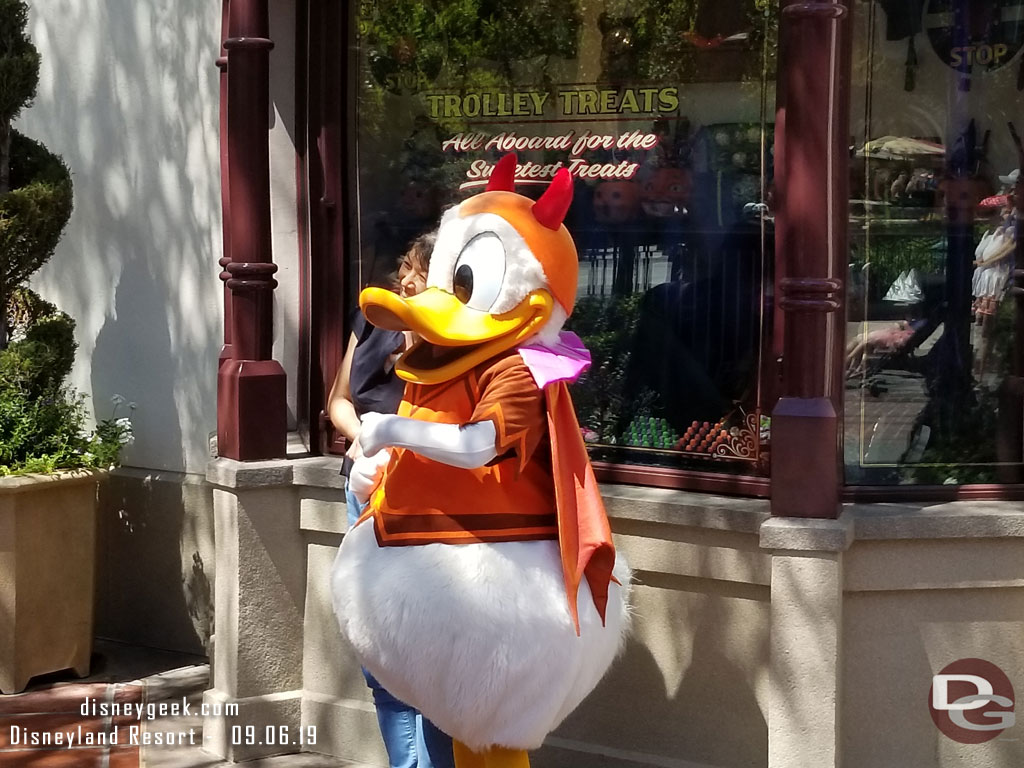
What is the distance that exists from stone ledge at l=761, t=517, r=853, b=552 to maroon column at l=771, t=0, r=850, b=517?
0.16 ft

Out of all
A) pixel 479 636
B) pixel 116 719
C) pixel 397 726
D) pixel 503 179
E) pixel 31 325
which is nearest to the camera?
pixel 479 636

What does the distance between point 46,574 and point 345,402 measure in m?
1.92

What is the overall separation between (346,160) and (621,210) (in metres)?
1.14

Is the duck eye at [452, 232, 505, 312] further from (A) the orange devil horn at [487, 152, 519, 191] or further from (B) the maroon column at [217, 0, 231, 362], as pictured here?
(B) the maroon column at [217, 0, 231, 362]

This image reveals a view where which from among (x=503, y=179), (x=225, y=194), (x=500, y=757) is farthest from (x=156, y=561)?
(x=503, y=179)

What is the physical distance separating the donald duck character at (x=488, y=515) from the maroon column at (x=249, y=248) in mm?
1356

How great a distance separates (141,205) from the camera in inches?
250

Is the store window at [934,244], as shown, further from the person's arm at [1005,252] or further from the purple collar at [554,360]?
the purple collar at [554,360]

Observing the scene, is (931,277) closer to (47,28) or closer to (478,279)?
(478,279)

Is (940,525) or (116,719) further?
(116,719)

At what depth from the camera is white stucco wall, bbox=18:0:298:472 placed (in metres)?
6.07

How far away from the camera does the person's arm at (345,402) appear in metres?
4.45

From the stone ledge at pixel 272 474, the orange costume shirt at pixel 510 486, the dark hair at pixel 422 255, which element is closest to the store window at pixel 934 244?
the orange costume shirt at pixel 510 486

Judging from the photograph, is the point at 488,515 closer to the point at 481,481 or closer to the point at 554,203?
the point at 481,481
